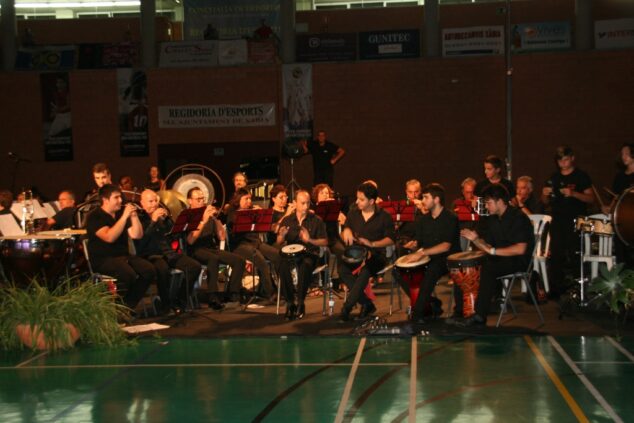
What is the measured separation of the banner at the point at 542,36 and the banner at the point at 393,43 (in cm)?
192

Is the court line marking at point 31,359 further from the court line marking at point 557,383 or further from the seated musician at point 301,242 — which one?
the court line marking at point 557,383

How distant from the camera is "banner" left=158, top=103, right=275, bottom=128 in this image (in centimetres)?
1894

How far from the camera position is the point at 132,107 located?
19.1 metres

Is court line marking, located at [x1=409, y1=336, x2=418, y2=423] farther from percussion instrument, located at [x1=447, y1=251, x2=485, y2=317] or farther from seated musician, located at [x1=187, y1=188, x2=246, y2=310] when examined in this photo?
seated musician, located at [x1=187, y1=188, x2=246, y2=310]

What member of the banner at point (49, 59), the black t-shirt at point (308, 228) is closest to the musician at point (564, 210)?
the black t-shirt at point (308, 228)

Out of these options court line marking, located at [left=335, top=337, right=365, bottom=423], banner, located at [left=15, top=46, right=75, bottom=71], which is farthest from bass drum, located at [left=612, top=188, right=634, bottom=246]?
banner, located at [left=15, top=46, right=75, bottom=71]

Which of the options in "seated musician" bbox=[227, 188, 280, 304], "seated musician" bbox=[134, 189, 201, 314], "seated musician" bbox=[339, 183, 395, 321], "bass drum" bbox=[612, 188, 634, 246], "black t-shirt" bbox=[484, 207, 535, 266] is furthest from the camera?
"seated musician" bbox=[227, 188, 280, 304]

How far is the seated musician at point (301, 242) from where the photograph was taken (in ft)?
32.8

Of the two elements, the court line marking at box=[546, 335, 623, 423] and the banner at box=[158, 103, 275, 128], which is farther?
the banner at box=[158, 103, 275, 128]

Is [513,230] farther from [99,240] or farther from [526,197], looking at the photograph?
[99,240]

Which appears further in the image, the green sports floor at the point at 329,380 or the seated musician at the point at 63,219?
the seated musician at the point at 63,219

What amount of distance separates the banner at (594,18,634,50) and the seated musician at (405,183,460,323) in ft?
32.1

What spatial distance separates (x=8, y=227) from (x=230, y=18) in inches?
391

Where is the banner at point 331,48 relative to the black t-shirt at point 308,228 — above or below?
above
